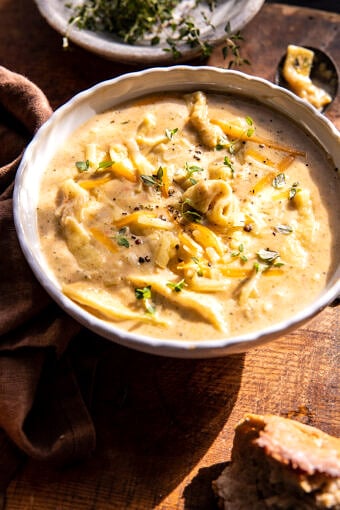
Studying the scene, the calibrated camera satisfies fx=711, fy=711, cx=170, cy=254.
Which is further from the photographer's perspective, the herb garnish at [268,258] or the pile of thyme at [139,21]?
the pile of thyme at [139,21]

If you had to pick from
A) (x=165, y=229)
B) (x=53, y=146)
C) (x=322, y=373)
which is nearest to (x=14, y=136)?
(x=53, y=146)

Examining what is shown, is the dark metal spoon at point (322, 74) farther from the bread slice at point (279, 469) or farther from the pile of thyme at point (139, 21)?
the bread slice at point (279, 469)

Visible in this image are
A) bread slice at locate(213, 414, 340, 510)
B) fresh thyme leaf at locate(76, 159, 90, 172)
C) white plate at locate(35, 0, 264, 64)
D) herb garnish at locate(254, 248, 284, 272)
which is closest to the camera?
bread slice at locate(213, 414, 340, 510)

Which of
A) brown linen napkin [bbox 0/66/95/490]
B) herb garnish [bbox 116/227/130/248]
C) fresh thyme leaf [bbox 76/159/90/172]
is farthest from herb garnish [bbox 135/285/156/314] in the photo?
fresh thyme leaf [bbox 76/159/90/172]

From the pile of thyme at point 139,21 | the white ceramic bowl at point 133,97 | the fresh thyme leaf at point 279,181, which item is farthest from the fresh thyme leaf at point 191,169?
the pile of thyme at point 139,21

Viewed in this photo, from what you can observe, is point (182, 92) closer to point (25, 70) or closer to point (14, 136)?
point (14, 136)

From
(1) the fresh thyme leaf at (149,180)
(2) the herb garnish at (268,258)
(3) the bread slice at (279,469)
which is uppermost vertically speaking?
(2) the herb garnish at (268,258)

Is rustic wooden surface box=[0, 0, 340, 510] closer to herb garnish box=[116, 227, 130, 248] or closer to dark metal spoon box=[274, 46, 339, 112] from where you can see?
herb garnish box=[116, 227, 130, 248]
